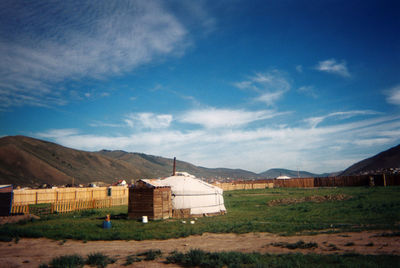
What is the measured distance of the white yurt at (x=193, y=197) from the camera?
2070cm

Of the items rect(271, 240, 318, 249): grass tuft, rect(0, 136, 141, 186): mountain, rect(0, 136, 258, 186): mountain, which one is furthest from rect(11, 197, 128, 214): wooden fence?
rect(0, 136, 258, 186): mountain

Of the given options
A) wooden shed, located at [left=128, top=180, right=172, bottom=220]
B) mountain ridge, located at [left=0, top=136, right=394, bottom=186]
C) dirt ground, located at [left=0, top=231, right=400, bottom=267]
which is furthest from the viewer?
mountain ridge, located at [left=0, top=136, right=394, bottom=186]

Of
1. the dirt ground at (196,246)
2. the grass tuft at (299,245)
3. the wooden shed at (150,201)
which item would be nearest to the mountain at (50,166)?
the wooden shed at (150,201)

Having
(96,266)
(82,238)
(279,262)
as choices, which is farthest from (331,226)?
(82,238)

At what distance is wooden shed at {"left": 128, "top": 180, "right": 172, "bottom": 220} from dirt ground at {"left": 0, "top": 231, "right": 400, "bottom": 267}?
20.6ft

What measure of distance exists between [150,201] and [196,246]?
8.61 metres

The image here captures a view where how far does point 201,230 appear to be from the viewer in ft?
48.2

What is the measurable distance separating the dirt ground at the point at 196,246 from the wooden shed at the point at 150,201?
6.27m

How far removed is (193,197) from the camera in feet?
68.7

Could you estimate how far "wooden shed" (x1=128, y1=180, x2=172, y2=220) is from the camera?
19.2 m

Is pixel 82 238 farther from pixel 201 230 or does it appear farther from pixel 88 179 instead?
pixel 88 179

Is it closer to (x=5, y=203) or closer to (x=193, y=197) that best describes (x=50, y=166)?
(x=5, y=203)

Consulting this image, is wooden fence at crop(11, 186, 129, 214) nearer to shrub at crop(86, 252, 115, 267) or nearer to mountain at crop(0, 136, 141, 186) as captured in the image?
shrub at crop(86, 252, 115, 267)

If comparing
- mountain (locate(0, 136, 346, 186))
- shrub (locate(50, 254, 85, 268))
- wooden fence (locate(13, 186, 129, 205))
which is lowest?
shrub (locate(50, 254, 85, 268))
